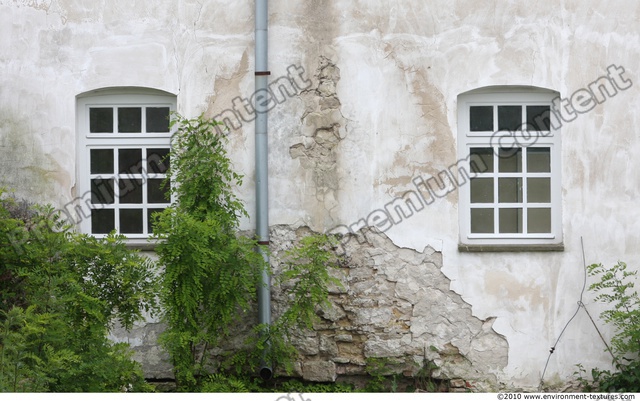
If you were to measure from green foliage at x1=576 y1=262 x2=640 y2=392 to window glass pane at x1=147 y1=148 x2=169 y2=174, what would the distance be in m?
4.15

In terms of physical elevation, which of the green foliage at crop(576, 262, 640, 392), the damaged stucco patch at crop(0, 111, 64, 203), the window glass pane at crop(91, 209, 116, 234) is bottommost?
the green foliage at crop(576, 262, 640, 392)

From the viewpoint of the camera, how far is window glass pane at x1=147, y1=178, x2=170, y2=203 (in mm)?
8352

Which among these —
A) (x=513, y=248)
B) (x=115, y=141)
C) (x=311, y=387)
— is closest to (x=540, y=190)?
(x=513, y=248)

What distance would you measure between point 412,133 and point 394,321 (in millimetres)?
1787

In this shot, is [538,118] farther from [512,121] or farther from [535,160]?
[535,160]

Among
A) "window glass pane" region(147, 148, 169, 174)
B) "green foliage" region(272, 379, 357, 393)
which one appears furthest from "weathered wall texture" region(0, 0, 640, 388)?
"window glass pane" region(147, 148, 169, 174)

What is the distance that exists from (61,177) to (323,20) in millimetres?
2919

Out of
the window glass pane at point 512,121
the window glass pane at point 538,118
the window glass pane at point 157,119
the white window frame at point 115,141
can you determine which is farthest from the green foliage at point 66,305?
the window glass pane at point 538,118

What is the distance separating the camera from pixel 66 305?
6.67m

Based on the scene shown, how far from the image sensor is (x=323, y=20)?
809 centimetres

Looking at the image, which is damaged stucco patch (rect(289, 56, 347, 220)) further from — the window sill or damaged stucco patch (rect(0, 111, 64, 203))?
damaged stucco patch (rect(0, 111, 64, 203))

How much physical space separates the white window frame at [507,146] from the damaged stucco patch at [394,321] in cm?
55
